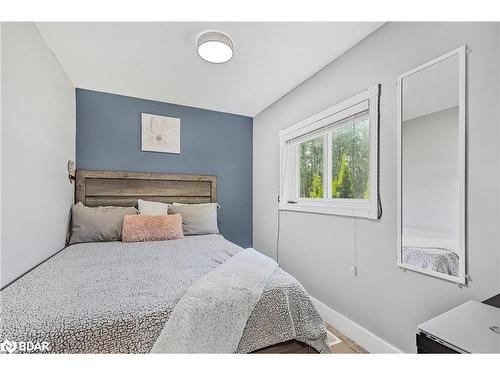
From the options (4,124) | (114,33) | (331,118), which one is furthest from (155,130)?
(331,118)

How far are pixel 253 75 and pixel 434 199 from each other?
177 cm

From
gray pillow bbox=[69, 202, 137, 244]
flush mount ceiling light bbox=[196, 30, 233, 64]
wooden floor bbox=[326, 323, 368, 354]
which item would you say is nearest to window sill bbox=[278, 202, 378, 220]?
wooden floor bbox=[326, 323, 368, 354]

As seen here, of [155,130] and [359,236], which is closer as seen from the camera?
[359,236]

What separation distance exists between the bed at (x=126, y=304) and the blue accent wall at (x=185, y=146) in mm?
1254

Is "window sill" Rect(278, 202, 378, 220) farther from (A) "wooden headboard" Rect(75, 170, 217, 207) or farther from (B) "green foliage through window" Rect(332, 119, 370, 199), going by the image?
(A) "wooden headboard" Rect(75, 170, 217, 207)

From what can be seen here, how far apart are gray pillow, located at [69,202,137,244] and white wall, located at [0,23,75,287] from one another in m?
0.12

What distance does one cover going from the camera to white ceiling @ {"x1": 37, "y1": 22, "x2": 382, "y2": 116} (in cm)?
162

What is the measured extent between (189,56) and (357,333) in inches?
98.5

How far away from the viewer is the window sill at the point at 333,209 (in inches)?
66.7

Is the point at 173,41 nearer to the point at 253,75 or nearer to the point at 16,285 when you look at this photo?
the point at 253,75

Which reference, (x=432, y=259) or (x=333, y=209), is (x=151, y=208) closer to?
(x=333, y=209)

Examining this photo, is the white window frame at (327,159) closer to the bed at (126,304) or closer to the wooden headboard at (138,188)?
the bed at (126,304)

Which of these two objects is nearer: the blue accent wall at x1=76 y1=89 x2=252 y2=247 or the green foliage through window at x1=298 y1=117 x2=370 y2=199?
the green foliage through window at x1=298 y1=117 x2=370 y2=199

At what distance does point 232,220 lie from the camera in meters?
3.32
